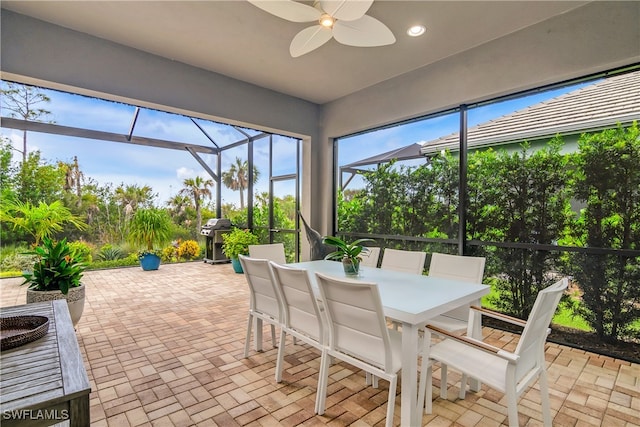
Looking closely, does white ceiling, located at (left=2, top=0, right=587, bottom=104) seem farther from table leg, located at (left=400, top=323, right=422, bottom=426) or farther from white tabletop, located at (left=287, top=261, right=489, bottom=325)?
table leg, located at (left=400, top=323, right=422, bottom=426)

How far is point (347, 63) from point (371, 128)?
1169 millimetres

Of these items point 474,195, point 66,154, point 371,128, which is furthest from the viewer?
point 66,154

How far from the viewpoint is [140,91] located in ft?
11.4

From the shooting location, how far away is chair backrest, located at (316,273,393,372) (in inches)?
61.7

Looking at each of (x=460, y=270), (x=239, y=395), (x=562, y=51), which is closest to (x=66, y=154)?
(x=239, y=395)

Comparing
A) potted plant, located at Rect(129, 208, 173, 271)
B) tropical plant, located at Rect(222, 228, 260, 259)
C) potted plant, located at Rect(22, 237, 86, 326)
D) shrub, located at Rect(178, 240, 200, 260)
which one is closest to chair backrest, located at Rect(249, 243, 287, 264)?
potted plant, located at Rect(22, 237, 86, 326)

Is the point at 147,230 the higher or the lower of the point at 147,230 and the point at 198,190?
the lower

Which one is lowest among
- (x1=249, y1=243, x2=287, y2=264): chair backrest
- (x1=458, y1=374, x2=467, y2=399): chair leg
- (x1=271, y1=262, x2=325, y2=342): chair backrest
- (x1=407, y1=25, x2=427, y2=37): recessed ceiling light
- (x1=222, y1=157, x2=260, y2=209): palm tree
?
(x1=458, y1=374, x2=467, y2=399): chair leg

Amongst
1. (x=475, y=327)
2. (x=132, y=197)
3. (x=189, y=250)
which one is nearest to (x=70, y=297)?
(x=475, y=327)

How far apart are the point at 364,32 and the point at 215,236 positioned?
6.04 m

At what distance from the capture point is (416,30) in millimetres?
3008

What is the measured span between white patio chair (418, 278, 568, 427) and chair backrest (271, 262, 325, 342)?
27.8 inches

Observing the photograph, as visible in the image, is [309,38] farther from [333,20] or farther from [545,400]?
[545,400]

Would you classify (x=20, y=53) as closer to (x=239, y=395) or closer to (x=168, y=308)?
(x=168, y=308)
